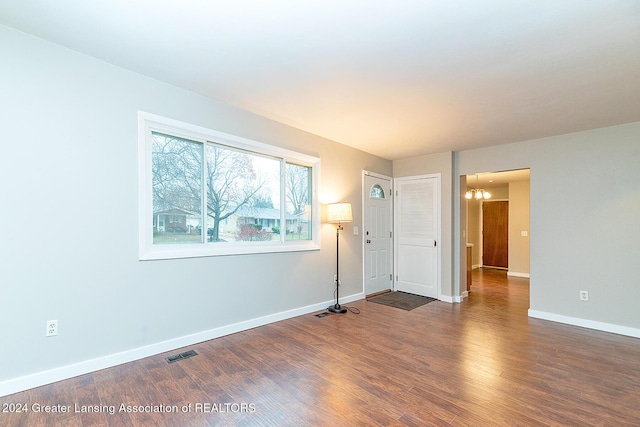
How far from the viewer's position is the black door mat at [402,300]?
451 centimetres

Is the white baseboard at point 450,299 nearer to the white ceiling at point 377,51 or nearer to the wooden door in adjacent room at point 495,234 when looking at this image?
the white ceiling at point 377,51

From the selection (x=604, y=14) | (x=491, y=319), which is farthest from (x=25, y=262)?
(x=491, y=319)

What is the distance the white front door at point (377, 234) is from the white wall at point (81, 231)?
2.57m

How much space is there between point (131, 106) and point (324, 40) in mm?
1837

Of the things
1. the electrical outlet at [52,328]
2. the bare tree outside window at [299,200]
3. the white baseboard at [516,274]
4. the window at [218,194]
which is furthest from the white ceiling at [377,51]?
the white baseboard at [516,274]

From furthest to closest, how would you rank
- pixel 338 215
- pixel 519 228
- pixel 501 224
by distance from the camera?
pixel 501 224, pixel 519 228, pixel 338 215

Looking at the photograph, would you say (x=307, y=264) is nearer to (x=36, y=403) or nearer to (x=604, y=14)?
(x=36, y=403)

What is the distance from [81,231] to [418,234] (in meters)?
4.75

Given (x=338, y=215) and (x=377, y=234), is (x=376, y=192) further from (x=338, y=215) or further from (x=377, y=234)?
(x=338, y=215)

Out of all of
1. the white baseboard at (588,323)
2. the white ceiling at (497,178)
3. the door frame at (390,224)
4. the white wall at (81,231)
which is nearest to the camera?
the white wall at (81,231)

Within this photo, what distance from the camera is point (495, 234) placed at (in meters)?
8.23

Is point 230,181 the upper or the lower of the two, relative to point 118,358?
upper

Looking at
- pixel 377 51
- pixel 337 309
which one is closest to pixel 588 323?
pixel 337 309

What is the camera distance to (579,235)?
12.4 feet
